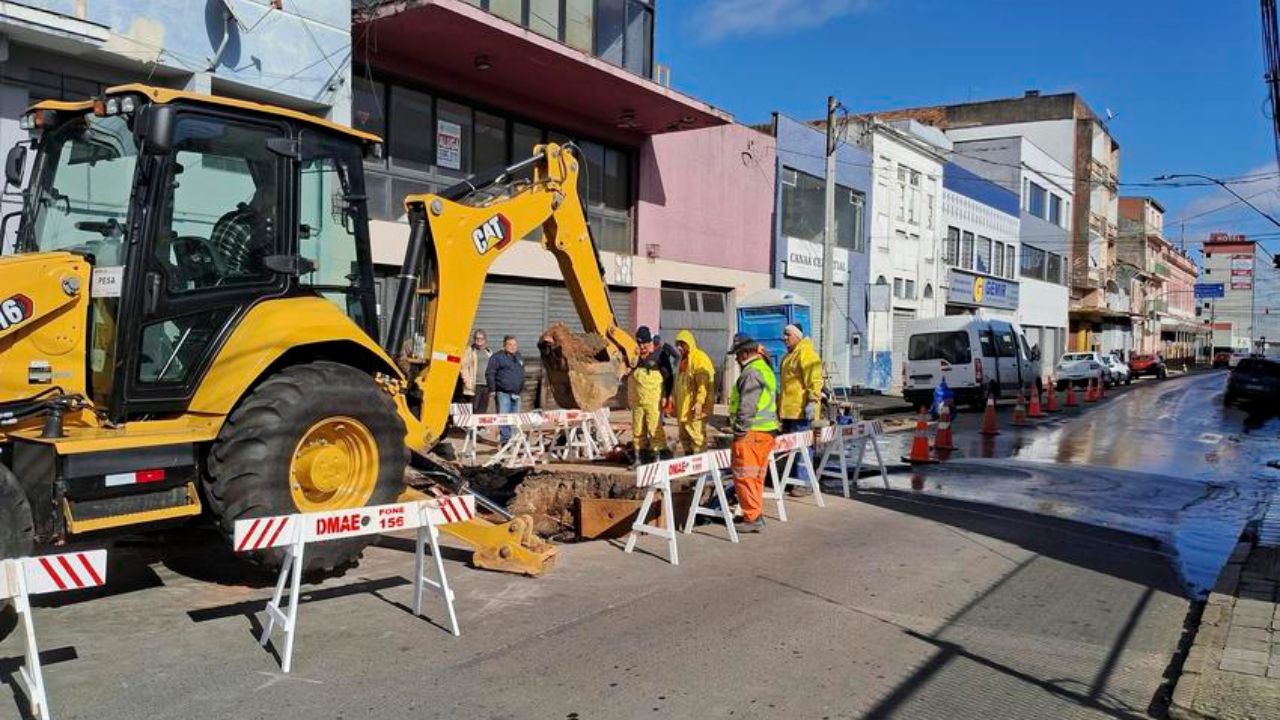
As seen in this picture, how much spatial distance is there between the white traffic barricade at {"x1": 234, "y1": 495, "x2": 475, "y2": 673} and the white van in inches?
797

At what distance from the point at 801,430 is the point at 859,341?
21162mm

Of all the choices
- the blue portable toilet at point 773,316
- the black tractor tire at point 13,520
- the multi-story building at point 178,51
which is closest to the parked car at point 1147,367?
the blue portable toilet at point 773,316

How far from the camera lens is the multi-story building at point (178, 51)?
9.82 meters

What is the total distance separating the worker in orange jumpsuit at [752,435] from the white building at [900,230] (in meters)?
21.8

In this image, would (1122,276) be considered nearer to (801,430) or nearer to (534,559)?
(801,430)

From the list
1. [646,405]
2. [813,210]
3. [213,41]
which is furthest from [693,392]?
A: [813,210]

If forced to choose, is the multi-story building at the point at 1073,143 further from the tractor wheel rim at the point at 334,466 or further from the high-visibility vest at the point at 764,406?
the tractor wheel rim at the point at 334,466

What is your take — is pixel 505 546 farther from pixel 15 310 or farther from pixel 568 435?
pixel 568 435

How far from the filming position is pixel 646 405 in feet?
34.5

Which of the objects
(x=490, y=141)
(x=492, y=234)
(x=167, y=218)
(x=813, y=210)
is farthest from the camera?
(x=813, y=210)

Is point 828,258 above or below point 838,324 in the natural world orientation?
above

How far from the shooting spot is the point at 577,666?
5.00 metres

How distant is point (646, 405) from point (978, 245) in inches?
1370

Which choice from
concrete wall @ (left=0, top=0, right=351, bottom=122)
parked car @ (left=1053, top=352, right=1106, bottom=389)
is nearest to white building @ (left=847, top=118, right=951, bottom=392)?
parked car @ (left=1053, top=352, right=1106, bottom=389)
